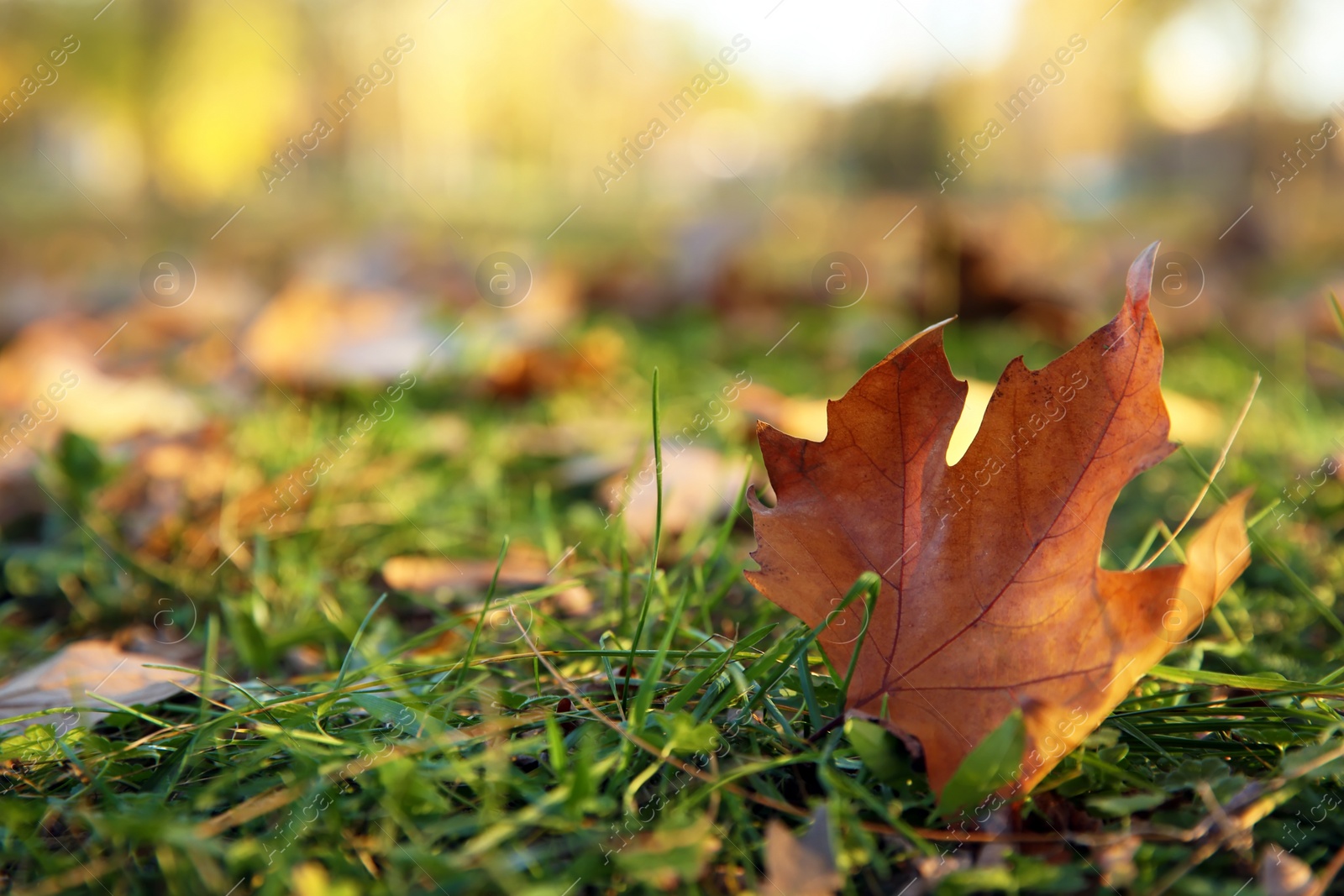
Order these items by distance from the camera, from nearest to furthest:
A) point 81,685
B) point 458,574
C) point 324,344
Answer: point 81,685
point 458,574
point 324,344

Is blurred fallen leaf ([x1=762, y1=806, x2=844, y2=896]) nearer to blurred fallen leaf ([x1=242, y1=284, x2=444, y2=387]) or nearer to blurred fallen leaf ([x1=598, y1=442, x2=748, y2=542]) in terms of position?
blurred fallen leaf ([x1=598, y1=442, x2=748, y2=542])

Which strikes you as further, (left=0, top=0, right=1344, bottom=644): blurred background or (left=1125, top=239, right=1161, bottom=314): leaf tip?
(left=0, top=0, right=1344, bottom=644): blurred background

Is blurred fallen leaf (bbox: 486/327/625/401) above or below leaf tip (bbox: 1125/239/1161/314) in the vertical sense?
below

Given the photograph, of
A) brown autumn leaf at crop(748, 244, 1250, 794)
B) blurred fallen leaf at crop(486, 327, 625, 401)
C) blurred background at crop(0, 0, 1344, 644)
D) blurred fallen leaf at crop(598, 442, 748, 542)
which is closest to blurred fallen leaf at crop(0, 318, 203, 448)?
blurred background at crop(0, 0, 1344, 644)

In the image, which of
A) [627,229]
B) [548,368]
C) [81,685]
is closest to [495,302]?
[548,368]

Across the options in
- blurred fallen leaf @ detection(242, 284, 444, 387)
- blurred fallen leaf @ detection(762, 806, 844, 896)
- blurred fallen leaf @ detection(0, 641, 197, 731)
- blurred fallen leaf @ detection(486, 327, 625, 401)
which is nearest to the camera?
blurred fallen leaf @ detection(762, 806, 844, 896)

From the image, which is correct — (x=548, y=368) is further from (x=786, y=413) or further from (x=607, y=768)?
(x=607, y=768)
